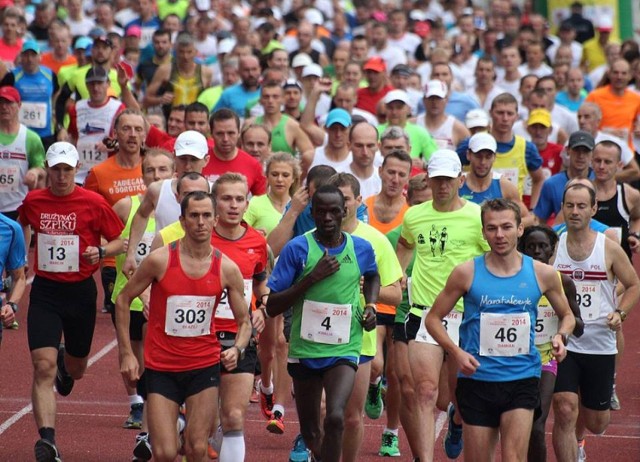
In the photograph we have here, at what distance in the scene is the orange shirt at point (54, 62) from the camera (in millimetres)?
19734

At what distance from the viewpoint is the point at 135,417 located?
40.1 ft

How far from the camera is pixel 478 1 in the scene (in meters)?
32.2

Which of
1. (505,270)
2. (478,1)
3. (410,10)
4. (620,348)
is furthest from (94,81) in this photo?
(478,1)

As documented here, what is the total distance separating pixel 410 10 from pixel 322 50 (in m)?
6.12

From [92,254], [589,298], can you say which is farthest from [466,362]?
[92,254]

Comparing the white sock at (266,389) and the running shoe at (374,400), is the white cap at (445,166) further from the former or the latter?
the white sock at (266,389)

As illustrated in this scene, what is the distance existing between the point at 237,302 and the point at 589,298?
2492 mm

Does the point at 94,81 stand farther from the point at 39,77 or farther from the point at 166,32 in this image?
the point at 166,32

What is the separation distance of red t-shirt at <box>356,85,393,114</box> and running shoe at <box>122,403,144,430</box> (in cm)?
681

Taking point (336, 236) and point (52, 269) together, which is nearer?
point (336, 236)

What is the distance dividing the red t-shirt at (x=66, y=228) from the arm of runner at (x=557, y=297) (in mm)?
3482

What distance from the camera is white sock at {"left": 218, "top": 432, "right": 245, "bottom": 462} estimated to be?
32.4 ft

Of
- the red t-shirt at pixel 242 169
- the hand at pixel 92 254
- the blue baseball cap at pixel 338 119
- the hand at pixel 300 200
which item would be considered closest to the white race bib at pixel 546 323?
the hand at pixel 300 200

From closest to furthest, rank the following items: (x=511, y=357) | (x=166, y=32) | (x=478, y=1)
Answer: (x=511, y=357), (x=166, y=32), (x=478, y=1)
